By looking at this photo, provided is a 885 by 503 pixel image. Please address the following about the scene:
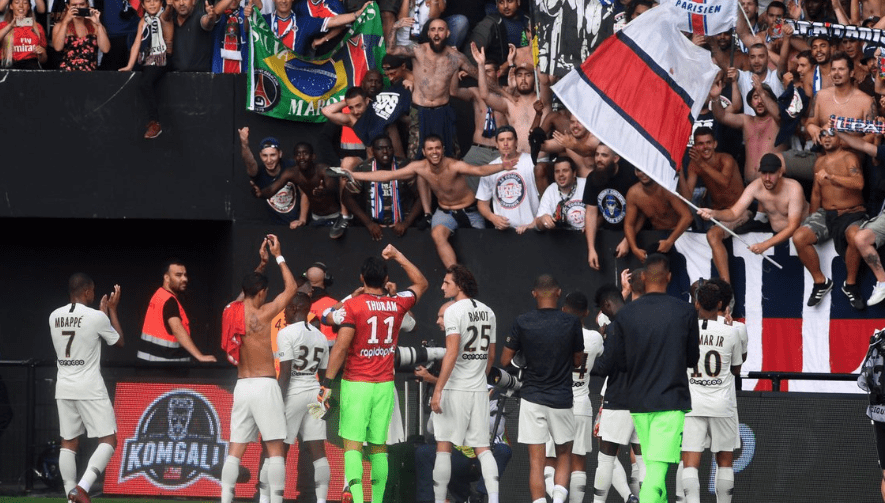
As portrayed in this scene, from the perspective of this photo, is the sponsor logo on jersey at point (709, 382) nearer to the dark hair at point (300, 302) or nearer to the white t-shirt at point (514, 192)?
the dark hair at point (300, 302)

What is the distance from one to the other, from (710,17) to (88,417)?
721cm

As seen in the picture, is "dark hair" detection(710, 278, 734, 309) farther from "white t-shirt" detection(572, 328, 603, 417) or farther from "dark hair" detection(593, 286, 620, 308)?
"dark hair" detection(593, 286, 620, 308)

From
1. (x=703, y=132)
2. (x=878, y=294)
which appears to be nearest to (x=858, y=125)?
(x=703, y=132)

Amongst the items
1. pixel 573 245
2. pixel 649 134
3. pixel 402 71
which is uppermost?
pixel 402 71

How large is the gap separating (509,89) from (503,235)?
5.66ft

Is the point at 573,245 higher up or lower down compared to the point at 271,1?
lower down

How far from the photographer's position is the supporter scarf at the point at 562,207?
49.4ft

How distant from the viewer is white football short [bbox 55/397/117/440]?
Result: 12.3 meters

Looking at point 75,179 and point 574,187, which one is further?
point 75,179

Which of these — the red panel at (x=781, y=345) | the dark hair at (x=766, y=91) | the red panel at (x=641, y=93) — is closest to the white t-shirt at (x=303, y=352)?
the red panel at (x=641, y=93)

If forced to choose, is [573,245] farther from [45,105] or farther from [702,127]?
[45,105]

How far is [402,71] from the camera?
16.1 metres

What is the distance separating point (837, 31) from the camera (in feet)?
45.3

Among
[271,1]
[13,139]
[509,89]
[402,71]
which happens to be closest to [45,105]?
[13,139]
